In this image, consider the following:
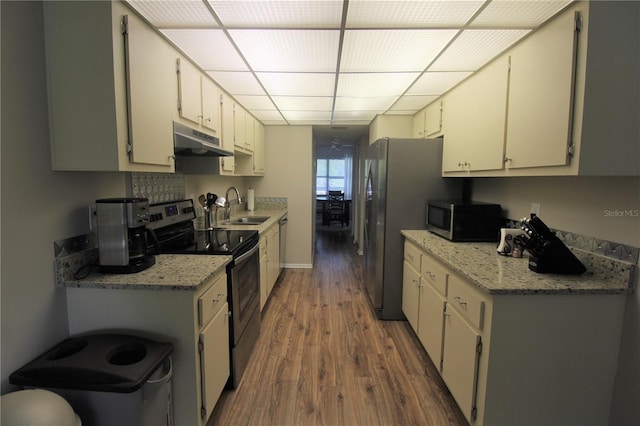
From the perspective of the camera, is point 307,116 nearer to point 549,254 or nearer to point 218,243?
point 218,243

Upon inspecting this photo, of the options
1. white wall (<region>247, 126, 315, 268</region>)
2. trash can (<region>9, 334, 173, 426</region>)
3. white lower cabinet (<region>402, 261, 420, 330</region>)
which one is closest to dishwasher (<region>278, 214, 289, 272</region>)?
white wall (<region>247, 126, 315, 268</region>)

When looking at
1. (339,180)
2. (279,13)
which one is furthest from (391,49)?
(339,180)

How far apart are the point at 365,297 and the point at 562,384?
2200 mm

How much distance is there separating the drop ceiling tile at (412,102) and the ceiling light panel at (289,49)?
3.78 feet

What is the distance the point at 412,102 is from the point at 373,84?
777mm

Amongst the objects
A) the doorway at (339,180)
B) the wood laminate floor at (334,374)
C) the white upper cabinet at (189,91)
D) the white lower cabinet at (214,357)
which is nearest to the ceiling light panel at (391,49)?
the white upper cabinet at (189,91)

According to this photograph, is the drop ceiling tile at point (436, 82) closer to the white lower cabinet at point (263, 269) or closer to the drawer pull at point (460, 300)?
the drawer pull at point (460, 300)

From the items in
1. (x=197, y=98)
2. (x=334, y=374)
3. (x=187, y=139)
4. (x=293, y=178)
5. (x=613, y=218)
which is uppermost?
(x=197, y=98)

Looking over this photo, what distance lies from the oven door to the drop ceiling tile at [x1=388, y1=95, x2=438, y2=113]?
2.20 m

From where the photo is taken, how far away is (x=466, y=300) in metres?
1.60

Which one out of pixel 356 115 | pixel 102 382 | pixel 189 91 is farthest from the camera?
pixel 356 115

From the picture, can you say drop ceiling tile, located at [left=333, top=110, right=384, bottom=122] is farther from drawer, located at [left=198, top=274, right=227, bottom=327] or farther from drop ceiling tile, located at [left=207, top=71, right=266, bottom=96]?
drawer, located at [left=198, top=274, right=227, bottom=327]

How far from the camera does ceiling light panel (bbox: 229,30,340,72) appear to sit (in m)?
1.72

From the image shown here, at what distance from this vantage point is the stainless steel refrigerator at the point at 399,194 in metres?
2.76
